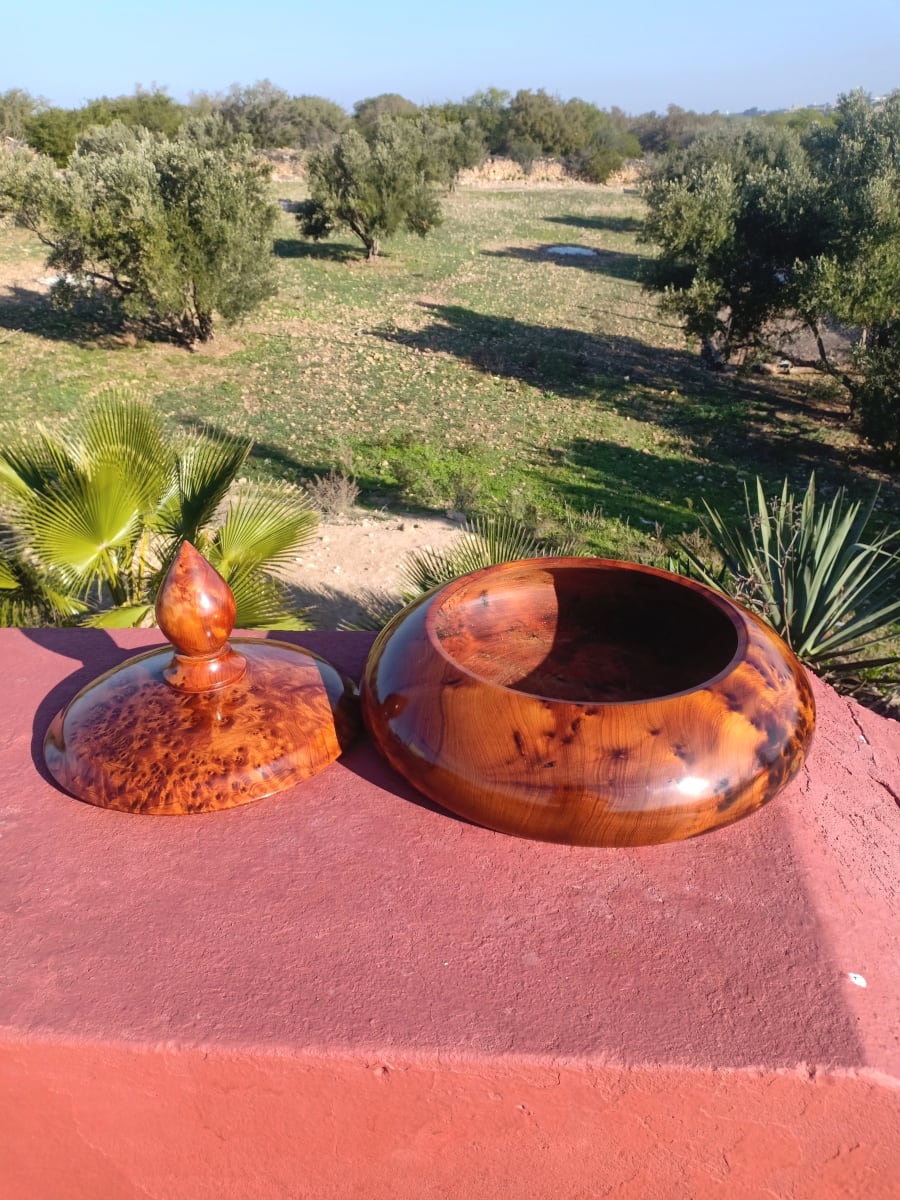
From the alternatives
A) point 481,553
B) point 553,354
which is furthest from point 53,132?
point 481,553

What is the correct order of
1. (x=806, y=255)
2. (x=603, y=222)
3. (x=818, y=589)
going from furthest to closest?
(x=603, y=222) < (x=806, y=255) < (x=818, y=589)

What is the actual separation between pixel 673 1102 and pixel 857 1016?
296mm

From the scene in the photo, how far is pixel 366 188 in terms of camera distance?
67.7 ft

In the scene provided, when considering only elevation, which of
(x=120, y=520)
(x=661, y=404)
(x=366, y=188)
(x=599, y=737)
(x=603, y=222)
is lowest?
(x=661, y=404)

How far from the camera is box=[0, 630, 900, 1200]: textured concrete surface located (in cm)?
115

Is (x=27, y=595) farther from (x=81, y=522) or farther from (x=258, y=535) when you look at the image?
(x=258, y=535)

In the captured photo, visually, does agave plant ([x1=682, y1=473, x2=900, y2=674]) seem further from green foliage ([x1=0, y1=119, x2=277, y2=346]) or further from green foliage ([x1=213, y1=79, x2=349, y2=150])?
green foliage ([x1=213, y1=79, x2=349, y2=150])

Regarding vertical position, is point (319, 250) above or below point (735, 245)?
below

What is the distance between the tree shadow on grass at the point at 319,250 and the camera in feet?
70.5

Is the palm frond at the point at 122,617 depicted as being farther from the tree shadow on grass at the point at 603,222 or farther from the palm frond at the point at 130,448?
the tree shadow on grass at the point at 603,222

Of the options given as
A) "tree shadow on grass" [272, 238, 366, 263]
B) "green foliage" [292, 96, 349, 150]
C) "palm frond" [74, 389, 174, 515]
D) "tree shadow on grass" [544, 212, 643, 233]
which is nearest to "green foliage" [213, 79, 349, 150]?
"green foliage" [292, 96, 349, 150]

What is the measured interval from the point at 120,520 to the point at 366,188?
65.2ft

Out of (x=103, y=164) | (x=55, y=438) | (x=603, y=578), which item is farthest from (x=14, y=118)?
(x=603, y=578)

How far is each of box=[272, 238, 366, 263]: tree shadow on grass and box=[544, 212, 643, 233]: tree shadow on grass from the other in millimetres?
9281
